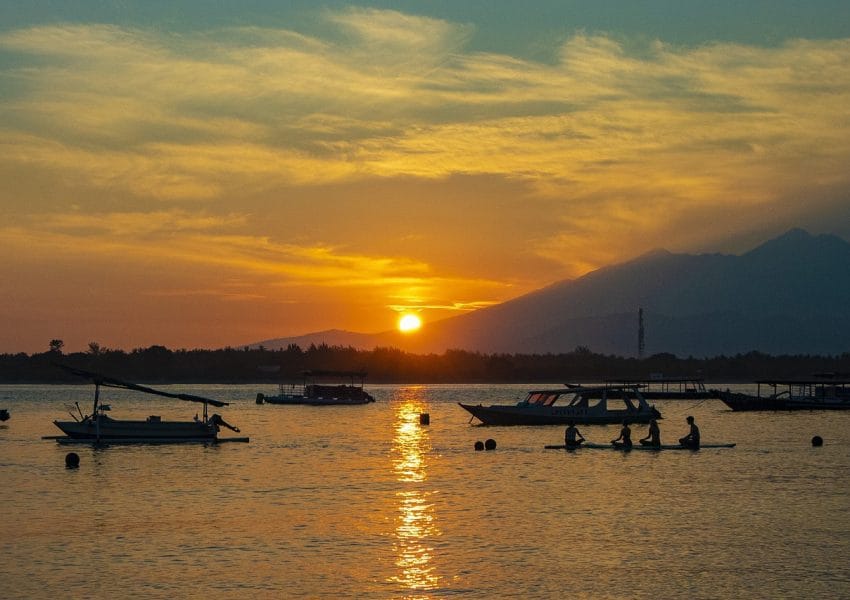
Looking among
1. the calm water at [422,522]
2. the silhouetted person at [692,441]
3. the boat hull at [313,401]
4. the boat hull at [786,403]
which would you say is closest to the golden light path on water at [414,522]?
the calm water at [422,522]

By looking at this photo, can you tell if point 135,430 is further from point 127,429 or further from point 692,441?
point 692,441

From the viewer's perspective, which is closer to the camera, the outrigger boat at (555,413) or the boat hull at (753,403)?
the outrigger boat at (555,413)

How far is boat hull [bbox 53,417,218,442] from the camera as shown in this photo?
7894 cm

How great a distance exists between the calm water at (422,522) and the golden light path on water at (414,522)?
0.14 metres

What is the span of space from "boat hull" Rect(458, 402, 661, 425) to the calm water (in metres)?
13.1

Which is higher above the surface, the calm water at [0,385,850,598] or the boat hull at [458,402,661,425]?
the boat hull at [458,402,661,425]

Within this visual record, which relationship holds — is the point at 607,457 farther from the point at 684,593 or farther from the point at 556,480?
the point at 684,593

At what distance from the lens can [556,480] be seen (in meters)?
59.2

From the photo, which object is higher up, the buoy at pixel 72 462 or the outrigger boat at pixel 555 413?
the outrigger boat at pixel 555 413

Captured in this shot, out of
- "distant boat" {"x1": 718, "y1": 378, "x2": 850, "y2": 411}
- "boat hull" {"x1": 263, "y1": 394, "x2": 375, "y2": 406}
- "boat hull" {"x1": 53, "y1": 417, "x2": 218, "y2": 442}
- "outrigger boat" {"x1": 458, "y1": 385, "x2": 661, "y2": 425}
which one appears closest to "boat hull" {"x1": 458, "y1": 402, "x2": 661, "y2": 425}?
"outrigger boat" {"x1": 458, "y1": 385, "x2": 661, "y2": 425}

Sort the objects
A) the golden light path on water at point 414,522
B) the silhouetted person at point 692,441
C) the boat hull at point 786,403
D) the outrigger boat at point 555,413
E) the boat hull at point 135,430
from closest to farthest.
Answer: the golden light path on water at point 414,522 < the silhouetted person at point 692,441 < the boat hull at point 135,430 < the outrigger boat at point 555,413 < the boat hull at point 786,403

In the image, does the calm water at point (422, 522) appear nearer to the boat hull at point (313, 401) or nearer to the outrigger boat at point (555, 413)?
the outrigger boat at point (555, 413)

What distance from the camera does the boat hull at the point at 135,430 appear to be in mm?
78938

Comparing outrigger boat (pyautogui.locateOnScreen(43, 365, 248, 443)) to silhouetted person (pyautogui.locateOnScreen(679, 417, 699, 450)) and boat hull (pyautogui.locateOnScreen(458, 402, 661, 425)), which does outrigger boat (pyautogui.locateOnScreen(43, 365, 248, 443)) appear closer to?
boat hull (pyautogui.locateOnScreen(458, 402, 661, 425))
